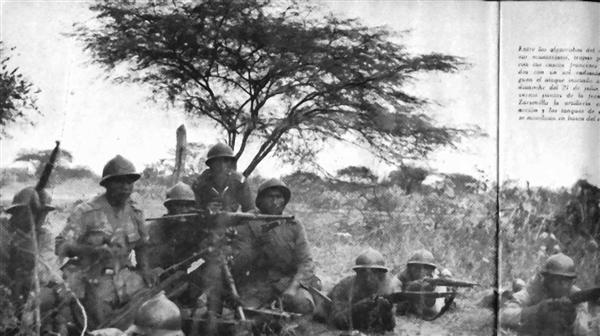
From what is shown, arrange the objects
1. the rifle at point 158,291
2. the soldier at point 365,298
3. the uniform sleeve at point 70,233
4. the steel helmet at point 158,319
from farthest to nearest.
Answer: the soldier at point 365,298, the uniform sleeve at point 70,233, the rifle at point 158,291, the steel helmet at point 158,319

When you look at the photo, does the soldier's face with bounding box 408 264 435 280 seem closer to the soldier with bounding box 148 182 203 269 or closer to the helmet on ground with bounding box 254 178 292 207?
the helmet on ground with bounding box 254 178 292 207

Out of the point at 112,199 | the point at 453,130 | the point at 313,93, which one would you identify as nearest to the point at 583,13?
the point at 453,130

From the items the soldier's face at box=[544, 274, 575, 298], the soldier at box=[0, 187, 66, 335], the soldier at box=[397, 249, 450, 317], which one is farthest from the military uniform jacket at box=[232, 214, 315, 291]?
the soldier's face at box=[544, 274, 575, 298]

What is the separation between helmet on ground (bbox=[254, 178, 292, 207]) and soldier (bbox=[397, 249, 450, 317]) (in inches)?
53.9

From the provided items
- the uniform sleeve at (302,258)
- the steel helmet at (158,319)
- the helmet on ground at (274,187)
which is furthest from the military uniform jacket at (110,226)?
the uniform sleeve at (302,258)

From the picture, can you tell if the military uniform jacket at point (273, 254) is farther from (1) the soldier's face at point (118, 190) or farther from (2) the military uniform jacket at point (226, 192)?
(1) the soldier's face at point (118, 190)

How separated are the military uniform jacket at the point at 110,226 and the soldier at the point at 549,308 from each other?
3.68 meters

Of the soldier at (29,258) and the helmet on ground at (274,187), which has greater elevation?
the helmet on ground at (274,187)

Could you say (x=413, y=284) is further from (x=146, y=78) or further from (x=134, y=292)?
(x=146, y=78)

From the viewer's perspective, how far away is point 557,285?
7.81 metres

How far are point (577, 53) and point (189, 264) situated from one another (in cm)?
447

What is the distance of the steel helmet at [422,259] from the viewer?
785 cm

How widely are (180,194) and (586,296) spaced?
413 centimetres

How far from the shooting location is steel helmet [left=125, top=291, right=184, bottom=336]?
23.1 feet
